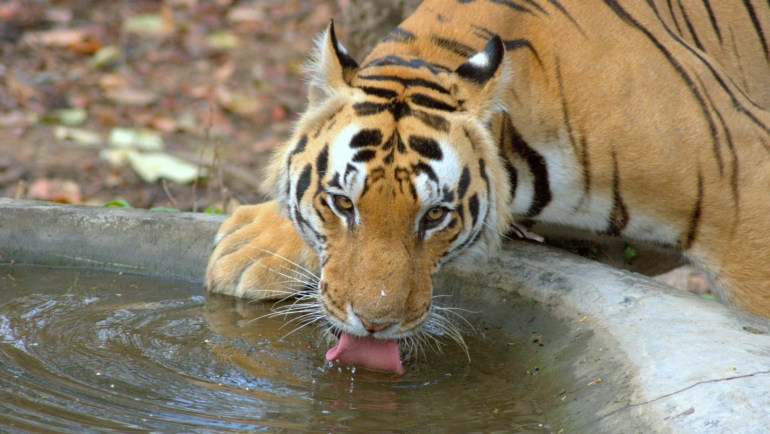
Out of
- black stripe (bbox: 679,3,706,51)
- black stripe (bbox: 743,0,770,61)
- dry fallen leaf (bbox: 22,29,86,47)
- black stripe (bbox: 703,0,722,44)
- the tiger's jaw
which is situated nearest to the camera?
the tiger's jaw

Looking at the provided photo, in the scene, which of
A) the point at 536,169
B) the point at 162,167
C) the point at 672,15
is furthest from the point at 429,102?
the point at 162,167

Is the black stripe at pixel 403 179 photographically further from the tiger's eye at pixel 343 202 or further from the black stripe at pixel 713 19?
the black stripe at pixel 713 19

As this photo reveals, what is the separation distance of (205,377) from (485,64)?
3.60ft

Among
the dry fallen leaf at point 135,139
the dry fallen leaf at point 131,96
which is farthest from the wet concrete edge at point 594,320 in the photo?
the dry fallen leaf at point 131,96

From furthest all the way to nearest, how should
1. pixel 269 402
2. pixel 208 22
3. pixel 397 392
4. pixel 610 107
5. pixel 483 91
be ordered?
pixel 208 22 < pixel 610 107 < pixel 483 91 < pixel 397 392 < pixel 269 402

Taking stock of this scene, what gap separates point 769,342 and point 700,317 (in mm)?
185

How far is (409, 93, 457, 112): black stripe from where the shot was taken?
240 centimetres

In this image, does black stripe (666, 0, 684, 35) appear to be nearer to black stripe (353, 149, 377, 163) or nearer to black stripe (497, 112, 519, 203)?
black stripe (497, 112, 519, 203)

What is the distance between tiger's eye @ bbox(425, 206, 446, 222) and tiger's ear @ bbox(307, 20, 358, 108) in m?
0.45

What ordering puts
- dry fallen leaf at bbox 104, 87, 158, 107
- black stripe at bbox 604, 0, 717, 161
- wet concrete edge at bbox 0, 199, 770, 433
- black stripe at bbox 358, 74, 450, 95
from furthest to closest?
dry fallen leaf at bbox 104, 87, 158, 107 < black stripe at bbox 604, 0, 717, 161 < black stripe at bbox 358, 74, 450, 95 < wet concrete edge at bbox 0, 199, 770, 433

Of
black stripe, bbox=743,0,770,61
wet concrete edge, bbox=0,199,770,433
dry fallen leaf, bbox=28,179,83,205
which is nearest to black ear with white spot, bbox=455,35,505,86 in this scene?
wet concrete edge, bbox=0,199,770,433

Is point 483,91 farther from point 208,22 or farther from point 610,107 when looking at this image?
point 208,22

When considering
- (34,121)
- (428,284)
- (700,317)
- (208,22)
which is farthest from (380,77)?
(208,22)

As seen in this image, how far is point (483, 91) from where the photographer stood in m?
2.45
